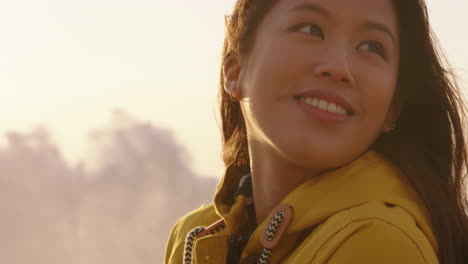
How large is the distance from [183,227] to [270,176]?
977mm

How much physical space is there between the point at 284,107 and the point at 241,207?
0.75 m

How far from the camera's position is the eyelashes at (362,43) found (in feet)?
12.6

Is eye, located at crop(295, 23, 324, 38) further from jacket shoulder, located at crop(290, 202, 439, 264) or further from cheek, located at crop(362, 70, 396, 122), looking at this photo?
jacket shoulder, located at crop(290, 202, 439, 264)

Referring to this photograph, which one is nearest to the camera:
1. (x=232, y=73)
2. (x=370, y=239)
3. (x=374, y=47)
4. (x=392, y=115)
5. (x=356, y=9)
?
(x=370, y=239)

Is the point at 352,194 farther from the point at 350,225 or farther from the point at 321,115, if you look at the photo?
the point at 321,115

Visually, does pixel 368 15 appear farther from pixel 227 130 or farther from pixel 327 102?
pixel 227 130

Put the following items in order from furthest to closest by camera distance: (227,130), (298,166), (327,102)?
1. (227,130)
2. (298,166)
3. (327,102)

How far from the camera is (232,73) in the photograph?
173 inches

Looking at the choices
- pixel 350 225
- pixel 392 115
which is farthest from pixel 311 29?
pixel 350 225

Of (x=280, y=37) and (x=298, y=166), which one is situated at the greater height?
(x=280, y=37)

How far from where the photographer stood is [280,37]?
3945mm

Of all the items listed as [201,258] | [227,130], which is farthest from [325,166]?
[227,130]

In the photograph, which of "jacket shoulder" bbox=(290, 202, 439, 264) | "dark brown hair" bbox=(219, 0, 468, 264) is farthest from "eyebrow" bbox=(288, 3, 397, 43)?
"jacket shoulder" bbox=(290, 202, 439, 264)

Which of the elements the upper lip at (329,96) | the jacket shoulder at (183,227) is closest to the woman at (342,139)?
the upper lip at (329,96)
